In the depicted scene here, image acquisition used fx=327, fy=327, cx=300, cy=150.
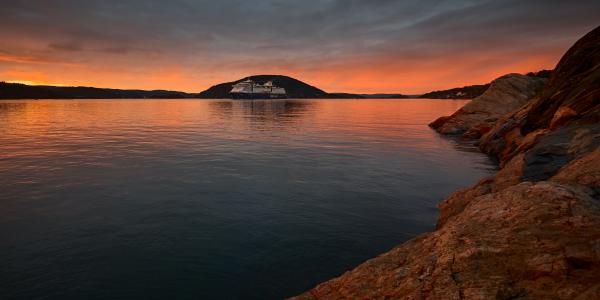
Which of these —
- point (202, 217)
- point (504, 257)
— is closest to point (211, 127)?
point (202, 217)

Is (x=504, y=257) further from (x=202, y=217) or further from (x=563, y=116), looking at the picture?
(x=563, y=116)

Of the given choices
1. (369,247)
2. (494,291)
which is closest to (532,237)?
(494,291)

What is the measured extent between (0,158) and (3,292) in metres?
22.6

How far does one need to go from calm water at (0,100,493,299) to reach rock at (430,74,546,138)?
1921 cm

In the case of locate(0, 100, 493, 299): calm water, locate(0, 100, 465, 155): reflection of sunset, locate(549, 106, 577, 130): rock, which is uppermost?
locate(549, 106, 577, 130): rock

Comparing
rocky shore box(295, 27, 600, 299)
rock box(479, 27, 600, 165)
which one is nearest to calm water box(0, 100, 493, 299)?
rocky shore box(295, 27, 600, 299)

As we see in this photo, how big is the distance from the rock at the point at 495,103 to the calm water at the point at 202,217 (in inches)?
756

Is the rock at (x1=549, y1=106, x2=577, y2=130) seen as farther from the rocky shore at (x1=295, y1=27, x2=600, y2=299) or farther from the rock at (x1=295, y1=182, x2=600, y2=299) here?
the rock at (x1=295, y1=182, x2=600, y2=299)

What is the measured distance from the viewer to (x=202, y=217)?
1377 centimetres

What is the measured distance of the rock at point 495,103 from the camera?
43844 mm

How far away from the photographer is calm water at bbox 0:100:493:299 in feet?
30.6

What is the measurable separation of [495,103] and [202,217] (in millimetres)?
44344

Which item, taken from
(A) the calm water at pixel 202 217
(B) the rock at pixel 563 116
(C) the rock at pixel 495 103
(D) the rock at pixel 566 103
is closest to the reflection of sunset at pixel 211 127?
(C) the rock at pixel 495 103

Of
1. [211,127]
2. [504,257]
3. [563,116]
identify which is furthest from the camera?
[211,127]
